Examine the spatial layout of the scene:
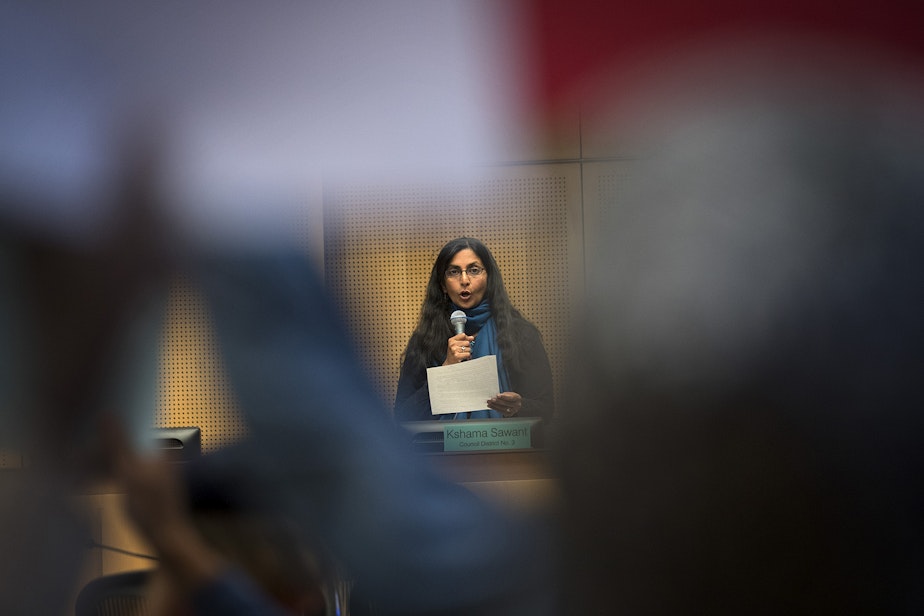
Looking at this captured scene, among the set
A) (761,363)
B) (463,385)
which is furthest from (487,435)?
(761,363)

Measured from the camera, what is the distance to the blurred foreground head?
91 cm

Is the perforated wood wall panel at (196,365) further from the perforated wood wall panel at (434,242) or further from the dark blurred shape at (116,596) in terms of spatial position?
the perforated wood wall panel at (434,242)

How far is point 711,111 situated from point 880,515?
0.56 metres

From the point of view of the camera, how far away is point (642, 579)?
92 cm

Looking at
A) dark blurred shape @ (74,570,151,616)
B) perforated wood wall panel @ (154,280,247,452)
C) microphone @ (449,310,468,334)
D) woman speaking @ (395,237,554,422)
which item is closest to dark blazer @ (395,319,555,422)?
woman speaking @ (395,237,554,422)

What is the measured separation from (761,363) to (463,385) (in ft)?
2.84

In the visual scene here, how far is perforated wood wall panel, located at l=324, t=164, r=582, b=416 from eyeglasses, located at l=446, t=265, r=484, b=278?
2.7 inches

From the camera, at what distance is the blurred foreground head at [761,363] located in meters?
0.91

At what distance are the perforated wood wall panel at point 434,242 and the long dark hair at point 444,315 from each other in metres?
0.02

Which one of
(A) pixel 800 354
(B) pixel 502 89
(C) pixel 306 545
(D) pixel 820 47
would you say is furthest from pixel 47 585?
(D) pixel 820 47

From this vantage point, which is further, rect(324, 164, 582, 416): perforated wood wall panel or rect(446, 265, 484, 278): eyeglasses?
rect(446, 265, 484, 278): eyeglasses

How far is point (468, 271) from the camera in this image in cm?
182

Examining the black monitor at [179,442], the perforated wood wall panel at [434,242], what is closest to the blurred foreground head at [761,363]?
the perforated wood wall panel at [434,242]

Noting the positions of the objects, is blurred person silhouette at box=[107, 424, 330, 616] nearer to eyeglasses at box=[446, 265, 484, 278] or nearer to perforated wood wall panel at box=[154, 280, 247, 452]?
perforated wood wall panel at box=[154, 280, 247, 452]
